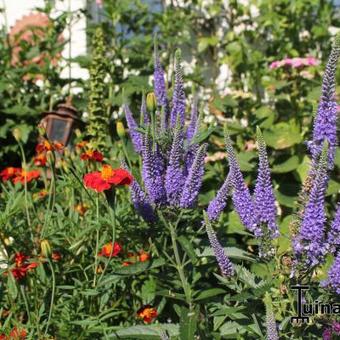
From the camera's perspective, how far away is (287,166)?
3443 mm

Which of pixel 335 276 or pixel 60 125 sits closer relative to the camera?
pixel 335 276

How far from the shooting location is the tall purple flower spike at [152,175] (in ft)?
6.30

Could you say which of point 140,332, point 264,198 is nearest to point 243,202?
point 264,198

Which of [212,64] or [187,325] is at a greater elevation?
[212,64]

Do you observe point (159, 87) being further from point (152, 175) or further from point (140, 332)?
point (140, 332)

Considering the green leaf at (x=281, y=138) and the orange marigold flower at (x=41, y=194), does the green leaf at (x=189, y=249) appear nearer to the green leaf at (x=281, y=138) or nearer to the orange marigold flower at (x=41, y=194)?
the orange marigold flower at (x=41, y=194)

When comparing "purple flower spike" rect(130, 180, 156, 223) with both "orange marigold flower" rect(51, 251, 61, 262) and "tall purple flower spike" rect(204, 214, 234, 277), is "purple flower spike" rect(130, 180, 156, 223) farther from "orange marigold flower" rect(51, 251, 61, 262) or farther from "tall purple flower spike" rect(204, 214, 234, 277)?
"orange marigold flower" rect(51, 251, 61, 262)

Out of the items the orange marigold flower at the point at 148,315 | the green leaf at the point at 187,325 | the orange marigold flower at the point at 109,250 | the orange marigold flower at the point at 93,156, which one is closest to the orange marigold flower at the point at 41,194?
the orange marigold flower at the point at 93,156

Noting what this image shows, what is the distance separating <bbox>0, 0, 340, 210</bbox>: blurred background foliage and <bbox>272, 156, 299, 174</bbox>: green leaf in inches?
2.1

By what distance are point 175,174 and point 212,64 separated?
3.37 m

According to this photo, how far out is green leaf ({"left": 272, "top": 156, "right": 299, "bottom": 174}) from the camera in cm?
342

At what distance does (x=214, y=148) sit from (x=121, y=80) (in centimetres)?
105

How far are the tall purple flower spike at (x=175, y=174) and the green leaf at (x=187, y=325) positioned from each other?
0.35 metres

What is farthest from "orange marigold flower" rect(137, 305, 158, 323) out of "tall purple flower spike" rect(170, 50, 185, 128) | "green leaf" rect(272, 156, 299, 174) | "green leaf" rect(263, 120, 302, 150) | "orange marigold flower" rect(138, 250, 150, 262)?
"green leaf" rect(263, 120, 302, 150)
